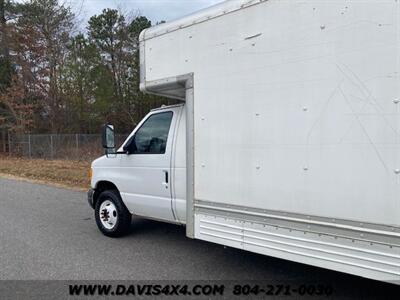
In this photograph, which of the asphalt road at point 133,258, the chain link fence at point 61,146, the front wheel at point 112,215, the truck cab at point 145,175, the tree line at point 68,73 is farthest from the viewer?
the tree line at point 68,73

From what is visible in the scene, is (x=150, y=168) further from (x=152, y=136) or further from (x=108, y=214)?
(x=108, y=214)

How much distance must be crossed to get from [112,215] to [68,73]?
24.3 metres

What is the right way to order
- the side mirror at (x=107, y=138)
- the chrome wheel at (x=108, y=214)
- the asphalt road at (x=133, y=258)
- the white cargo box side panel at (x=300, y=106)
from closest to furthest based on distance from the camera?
the white cargo box side panel at (x=300, y=106) < the asphalt road at (x=133, y=258) < the side mirror at (x=107, y=138) < the chrome wheel at (x=108, y=214)

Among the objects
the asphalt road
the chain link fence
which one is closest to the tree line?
the chain link fence

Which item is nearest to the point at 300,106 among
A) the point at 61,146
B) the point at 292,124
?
the point at 292,124

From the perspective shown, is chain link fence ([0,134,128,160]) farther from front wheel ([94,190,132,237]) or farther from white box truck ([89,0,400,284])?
Answer: white box truck ([89,0,400,284])

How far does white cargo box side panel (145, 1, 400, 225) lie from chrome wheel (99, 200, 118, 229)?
2529mm

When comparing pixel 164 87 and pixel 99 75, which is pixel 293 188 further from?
pixel 99 75

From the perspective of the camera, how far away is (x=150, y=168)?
5.96m

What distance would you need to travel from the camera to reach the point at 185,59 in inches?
189

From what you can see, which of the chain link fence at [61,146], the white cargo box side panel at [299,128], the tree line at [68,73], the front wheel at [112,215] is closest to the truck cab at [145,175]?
the front wheel at [112,215]

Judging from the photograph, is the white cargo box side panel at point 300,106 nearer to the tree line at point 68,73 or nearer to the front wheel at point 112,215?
the front wheel at point 112,215

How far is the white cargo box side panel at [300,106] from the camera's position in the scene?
130 inches

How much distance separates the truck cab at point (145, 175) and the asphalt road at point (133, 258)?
19.6 inches
